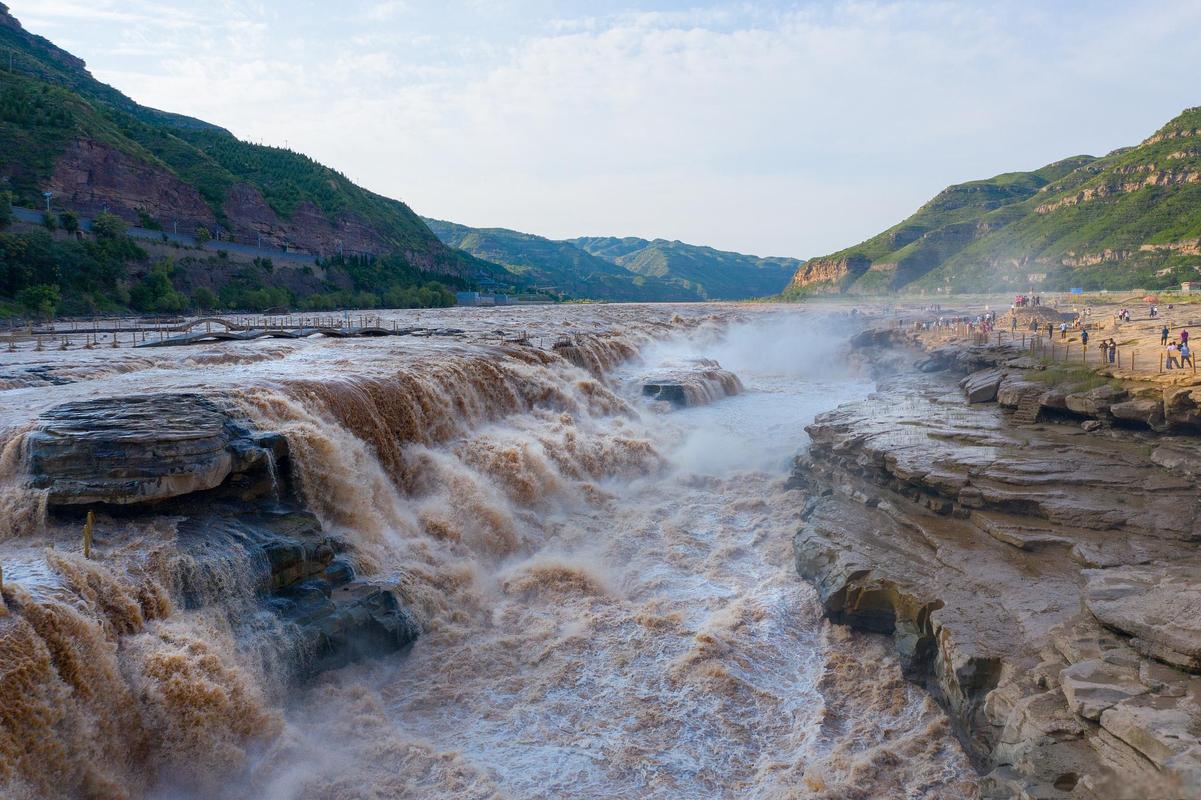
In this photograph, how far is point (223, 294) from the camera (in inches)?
1978

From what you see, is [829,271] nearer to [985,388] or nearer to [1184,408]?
[985,388]

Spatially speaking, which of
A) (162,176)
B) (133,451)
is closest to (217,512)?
(133,451)

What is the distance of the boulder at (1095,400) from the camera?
1223 centimetres

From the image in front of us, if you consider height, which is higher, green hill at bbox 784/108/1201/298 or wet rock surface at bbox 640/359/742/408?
green hill at bbox 784/108/1201/298

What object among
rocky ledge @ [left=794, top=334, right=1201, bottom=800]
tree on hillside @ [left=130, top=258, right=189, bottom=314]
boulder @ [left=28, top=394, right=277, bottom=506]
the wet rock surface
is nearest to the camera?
rocky ledge @ [left=794, top=334, right=1201, bottom=800]

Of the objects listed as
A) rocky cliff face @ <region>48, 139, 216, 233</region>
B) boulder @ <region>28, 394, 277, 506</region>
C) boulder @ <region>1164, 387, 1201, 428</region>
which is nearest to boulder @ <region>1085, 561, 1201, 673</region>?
boulder @ <region>1164, 387, 1201, 428</region>

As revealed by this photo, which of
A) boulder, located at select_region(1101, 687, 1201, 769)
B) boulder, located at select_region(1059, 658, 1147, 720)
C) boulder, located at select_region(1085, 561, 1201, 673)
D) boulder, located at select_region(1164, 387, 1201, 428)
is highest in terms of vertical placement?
boulder, located at select_region(1164, 387, 1201, 428)

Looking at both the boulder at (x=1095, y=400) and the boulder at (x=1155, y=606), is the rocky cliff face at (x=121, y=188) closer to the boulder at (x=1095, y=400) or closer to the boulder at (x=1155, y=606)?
the boulder at (x=1095, y=400)

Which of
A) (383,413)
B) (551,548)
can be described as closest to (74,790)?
(551,548)

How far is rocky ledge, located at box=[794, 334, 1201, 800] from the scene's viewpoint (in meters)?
5.71

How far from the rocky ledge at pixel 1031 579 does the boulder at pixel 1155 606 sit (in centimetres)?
2

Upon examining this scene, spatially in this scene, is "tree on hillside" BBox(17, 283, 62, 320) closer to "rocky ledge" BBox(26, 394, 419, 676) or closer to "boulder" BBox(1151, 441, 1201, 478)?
"rocky ledge" BBox(26, 394, 419, 676)

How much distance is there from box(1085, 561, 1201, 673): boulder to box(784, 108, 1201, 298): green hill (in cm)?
7073

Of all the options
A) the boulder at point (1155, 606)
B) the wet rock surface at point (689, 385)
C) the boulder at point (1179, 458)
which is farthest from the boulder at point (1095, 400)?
the wet rock surface at point (689, 385)
